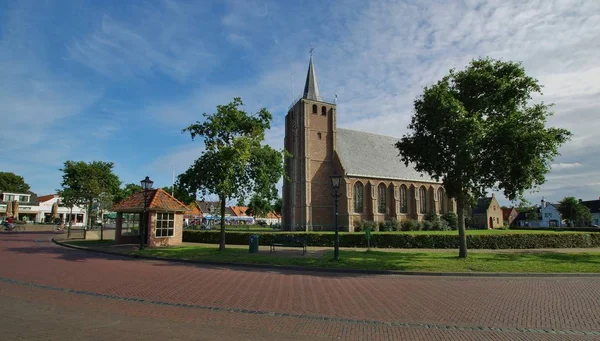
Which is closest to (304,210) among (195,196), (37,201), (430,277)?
(195,196)

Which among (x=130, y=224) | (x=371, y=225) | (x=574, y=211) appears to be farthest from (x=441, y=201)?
(x=130, y=224)

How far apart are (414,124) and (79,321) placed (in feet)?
56.4

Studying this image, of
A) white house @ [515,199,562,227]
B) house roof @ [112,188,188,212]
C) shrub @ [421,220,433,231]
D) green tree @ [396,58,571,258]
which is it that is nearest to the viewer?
green tree @ [396,58,571,258]

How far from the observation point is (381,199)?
48.9 meters

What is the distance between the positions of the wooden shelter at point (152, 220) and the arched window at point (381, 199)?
3087cm

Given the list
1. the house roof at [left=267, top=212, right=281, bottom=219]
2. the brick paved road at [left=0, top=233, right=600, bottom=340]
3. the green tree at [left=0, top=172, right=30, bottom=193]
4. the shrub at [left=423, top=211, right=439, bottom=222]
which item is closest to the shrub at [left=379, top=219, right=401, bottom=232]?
the shrub at [left=423, top=211, right=439, bottom=222]

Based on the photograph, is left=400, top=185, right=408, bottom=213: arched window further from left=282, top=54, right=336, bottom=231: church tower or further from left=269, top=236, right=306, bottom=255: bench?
left=269, top=236, right=306, bottom=255: bench

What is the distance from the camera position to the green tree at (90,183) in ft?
109

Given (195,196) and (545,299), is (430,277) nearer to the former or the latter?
(545,299)

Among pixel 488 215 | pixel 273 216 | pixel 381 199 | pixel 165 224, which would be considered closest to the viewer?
pixel 165 224

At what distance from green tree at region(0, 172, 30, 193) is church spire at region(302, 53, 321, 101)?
68.4 m

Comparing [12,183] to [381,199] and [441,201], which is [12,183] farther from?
[441,201]

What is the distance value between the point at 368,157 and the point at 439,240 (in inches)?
1127

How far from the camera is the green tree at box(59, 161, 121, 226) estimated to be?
3338cm
